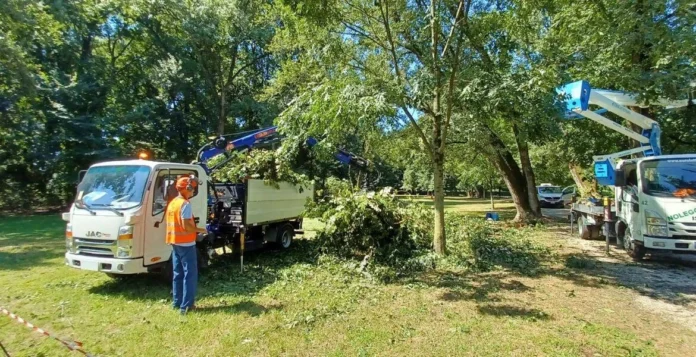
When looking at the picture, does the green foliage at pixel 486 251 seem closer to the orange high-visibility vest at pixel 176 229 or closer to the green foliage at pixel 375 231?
the green foliage at pixel 375 231

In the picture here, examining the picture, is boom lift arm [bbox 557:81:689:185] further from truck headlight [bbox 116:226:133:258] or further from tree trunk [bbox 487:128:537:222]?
truck headlight [bbox 116:226:133:258]

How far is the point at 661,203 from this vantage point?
8375 mm

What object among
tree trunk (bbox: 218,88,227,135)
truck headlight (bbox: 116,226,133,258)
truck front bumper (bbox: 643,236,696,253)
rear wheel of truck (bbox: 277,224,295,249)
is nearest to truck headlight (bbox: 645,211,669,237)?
truck front bumper (bbox: 643,236,696,253)

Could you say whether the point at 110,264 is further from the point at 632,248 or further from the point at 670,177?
the point at 670,177

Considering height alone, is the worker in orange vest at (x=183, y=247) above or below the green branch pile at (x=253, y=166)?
below

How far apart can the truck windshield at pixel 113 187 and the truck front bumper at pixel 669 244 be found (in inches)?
389

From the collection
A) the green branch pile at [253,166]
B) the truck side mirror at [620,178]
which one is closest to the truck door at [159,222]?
the green branch pile at [253,166]

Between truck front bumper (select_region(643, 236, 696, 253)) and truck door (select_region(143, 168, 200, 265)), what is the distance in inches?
373

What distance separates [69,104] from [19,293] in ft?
61.3

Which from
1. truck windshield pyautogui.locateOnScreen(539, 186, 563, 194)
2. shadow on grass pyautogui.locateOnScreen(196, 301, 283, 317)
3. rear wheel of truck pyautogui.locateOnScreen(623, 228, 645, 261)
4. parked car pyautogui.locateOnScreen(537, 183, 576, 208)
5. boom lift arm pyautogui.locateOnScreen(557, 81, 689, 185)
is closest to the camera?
shadow on grass pyautogui.locateOnScreen(196, 301, 283, 317)

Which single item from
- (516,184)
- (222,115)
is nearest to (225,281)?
(516,184)

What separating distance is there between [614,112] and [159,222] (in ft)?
35.8

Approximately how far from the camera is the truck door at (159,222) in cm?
638

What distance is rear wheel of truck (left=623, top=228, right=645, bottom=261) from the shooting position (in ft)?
29.3
